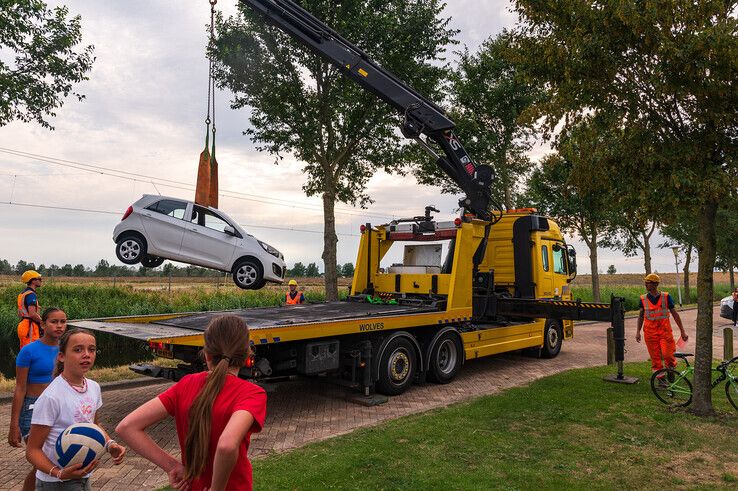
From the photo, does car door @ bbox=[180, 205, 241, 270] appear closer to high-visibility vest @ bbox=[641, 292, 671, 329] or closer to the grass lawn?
the grass lawn

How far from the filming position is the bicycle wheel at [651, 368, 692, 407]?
25.8 feet

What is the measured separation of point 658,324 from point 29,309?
9612 millimetres

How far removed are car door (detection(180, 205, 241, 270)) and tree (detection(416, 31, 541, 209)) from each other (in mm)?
15384

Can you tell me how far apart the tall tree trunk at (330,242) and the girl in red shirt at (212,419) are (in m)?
14.2

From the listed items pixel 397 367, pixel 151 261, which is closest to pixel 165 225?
pixel 151 261

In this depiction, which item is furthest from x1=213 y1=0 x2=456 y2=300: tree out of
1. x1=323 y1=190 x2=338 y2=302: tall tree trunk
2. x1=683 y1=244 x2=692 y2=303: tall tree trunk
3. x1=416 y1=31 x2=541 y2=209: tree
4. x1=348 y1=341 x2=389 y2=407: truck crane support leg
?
x1=683 y1=244 x2=692 y2=303: tall tree trunk

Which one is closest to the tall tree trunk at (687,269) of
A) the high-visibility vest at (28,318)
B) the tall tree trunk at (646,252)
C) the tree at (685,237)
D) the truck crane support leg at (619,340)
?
the tree at (685,237)

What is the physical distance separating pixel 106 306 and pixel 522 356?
41.1ft

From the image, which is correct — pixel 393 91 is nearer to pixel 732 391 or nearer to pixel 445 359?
pixel 445 359

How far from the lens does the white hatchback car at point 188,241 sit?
7.89 meters

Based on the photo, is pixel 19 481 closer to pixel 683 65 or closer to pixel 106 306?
pixel 683 65

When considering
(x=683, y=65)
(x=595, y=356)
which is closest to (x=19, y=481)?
(x=683, y=65)

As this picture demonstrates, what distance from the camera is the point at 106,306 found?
16.9 m

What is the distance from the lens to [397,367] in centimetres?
902
